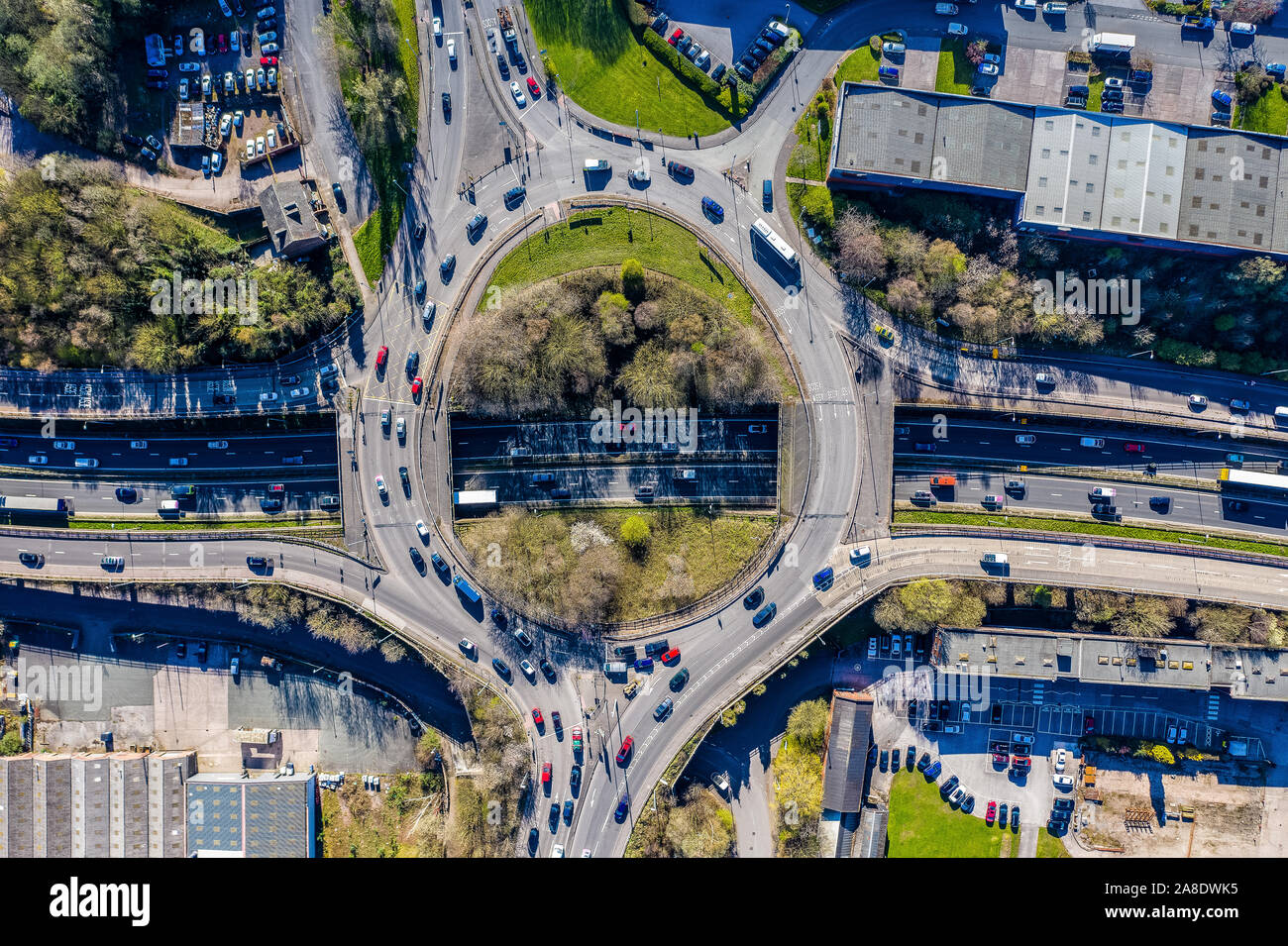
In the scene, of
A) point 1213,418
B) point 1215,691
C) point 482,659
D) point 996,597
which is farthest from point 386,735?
point 1213,418

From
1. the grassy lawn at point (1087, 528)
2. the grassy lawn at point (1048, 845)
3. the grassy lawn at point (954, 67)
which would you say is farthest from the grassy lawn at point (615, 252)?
the grassy lawn at point (1048, 845)

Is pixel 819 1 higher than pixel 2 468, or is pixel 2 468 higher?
pixel 819 1

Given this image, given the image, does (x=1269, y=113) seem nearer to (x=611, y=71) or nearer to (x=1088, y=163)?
(x=1088, y=163)

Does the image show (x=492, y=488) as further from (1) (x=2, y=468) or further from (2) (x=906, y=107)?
(2) (x=906, y=107)

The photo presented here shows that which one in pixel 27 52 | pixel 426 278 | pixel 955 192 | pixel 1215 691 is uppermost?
pixel 27 52

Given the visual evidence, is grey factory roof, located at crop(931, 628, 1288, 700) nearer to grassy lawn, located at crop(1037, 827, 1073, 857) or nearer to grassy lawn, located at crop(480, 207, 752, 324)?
grassy lawn, located at crop(1037, 827, 1073, 857)

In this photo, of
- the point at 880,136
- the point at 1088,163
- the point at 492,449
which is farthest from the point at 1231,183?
the point at 492,449
